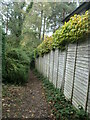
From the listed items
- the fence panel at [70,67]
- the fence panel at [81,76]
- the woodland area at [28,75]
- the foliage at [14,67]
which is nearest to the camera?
the fence panel at [81,76]

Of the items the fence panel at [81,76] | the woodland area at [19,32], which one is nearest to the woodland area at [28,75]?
the woodland area at [19,32]

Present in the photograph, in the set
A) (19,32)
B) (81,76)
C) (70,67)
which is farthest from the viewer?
(19,32)

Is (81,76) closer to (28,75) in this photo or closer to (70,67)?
(70,67)

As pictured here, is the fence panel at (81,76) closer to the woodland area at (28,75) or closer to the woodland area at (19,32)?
the woodland area at (28,75)

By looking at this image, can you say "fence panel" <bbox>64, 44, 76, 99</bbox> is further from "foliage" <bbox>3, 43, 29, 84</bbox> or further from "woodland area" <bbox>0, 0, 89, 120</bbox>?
"foliage" <bbox>3, 43, 29, 84</bbox>

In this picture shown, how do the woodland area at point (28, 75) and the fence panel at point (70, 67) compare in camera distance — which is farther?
the fence panel at point (70, 67)

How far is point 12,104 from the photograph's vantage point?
3.24 meters

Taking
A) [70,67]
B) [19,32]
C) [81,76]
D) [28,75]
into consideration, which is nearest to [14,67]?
[28,75]

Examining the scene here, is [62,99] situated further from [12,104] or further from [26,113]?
[12,104]

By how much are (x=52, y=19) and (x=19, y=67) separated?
370 inches

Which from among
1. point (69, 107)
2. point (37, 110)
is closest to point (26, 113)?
point (37, 110)

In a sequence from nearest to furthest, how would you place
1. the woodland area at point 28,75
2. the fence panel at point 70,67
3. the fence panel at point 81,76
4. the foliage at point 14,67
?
the fence panel at point 81,76 < the woodland area at point 28,75 < the fence panel at point 70,67 < the foliage at point 14,67

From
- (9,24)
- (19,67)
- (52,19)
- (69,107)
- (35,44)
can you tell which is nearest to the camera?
(69,107)

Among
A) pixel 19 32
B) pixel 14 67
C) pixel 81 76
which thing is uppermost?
pixel 19 32
